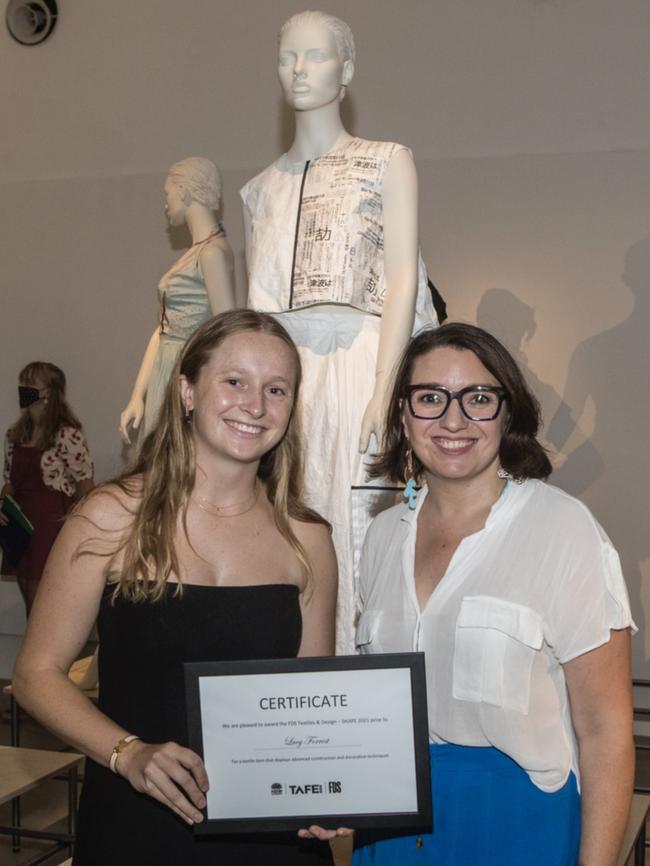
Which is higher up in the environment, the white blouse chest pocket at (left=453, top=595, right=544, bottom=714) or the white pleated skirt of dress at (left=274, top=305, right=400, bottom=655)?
the white pleated skirt of dress at (left=274, top=305, right=400, bottom=655)

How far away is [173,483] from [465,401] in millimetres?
549

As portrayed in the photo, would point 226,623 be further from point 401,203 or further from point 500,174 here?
point 500,174

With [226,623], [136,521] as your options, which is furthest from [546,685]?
A: [136,521]

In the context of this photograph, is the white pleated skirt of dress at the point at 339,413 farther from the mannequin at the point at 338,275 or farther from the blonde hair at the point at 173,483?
the blonde hair at the point at 173,483

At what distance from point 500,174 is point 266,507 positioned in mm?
5054

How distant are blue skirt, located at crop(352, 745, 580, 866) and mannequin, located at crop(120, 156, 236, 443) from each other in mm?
2813

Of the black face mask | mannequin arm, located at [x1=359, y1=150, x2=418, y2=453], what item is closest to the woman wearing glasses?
mannequin arm, located at [x1=359, y1=150, x2=418, y2=453]

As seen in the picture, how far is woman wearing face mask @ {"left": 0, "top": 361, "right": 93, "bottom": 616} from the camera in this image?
23.0 feet

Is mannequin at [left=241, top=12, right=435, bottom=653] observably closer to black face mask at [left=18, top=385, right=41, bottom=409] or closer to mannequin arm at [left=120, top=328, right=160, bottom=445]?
mannequin arm at [left=120, top=328, right=160, bottom=445]

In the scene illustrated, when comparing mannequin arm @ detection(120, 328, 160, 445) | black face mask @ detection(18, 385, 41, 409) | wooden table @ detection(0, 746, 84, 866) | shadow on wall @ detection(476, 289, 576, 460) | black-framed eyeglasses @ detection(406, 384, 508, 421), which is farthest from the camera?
black face mask @ detection(18, 385, 41, 409)

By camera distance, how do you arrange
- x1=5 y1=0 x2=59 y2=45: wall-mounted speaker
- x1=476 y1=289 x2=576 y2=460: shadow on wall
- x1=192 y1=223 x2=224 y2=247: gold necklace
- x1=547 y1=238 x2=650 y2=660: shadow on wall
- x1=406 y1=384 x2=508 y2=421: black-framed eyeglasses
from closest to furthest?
Answer: x1=406 y1=384 x2=508 y2=421: black-framed eyeglasses → x1=192 y1=223 x2=224 y2=247: gold necklace → x1=547 y1=238 x2=650 y2=660: shadow on wall → x1=476 y1=289 x2=576 y2=460: shadow on wall → x1=5 y1=0 x2=59 y2=45: wall-mounted speaker

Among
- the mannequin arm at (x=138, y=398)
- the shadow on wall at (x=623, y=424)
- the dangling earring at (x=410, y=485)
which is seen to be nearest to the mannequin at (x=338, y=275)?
the dangling earring at (x=410, y=485)

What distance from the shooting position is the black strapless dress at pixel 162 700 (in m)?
2.03

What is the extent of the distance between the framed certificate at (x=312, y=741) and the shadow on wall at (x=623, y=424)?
5.01 meters
